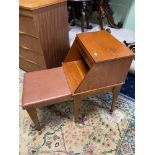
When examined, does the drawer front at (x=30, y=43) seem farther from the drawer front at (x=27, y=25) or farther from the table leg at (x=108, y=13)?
the table leg at (x=108, y=13)

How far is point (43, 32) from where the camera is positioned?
146 centimetres

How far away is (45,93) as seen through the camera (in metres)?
1.22

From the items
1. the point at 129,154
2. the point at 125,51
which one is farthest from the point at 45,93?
the point at 129,154

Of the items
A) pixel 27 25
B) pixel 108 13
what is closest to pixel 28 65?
pixel 27 25

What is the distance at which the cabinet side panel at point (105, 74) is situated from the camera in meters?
1.10

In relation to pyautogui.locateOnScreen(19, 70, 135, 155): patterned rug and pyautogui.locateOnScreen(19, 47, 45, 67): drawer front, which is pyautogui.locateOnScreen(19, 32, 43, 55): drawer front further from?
pyautogui.locateOnScreen(19, 70, 135, 155): patterned rug

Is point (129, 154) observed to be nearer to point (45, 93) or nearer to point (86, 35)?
point (45, 93)

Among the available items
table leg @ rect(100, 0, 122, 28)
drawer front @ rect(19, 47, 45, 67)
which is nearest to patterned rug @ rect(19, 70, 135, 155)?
drawer front @ rect(19, 47, 45, 67)

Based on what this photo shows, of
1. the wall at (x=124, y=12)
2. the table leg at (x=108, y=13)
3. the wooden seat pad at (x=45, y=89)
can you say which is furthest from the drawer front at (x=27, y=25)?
the wall at (x=124, y=12)

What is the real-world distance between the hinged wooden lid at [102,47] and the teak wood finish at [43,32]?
34 centimetres

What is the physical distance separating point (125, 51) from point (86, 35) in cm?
35

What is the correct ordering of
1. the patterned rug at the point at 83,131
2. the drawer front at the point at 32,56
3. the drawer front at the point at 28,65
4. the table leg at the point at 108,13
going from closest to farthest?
the patterned rug at the point at 83,131, the drawer front at the point at 32,56, the drawer front at the point at 28,65, the table leg at the point at 108,13
